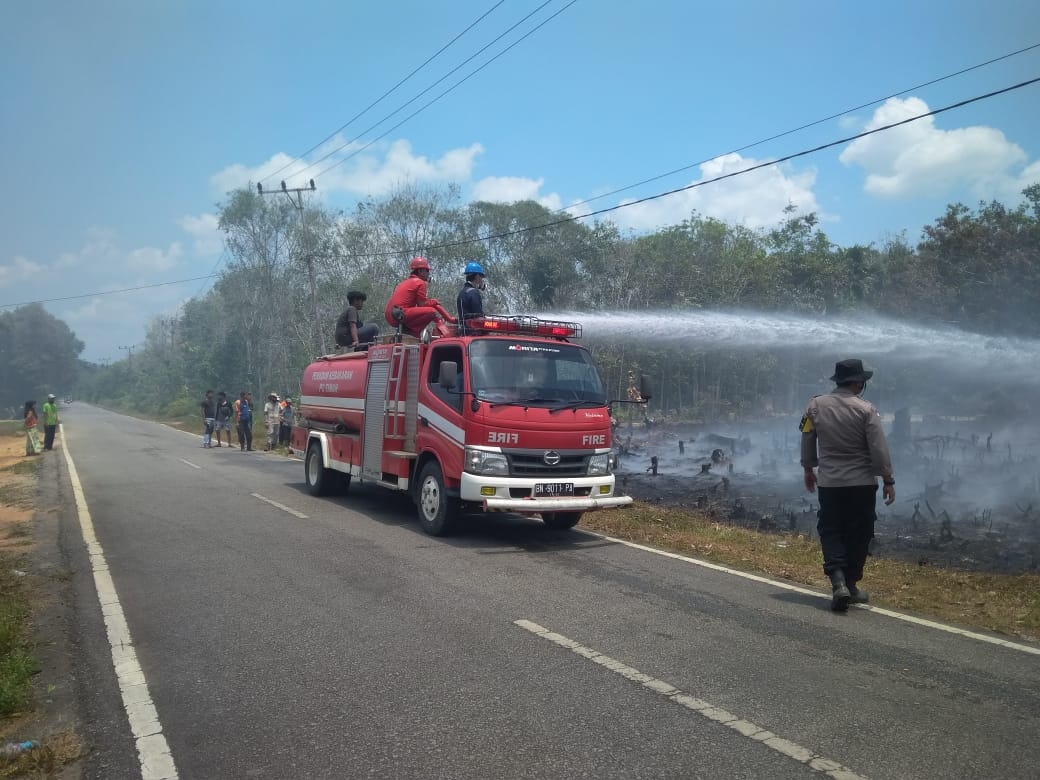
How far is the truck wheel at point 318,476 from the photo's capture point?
12930 mm

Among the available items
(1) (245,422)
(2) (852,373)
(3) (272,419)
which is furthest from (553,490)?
(3) (272,419)

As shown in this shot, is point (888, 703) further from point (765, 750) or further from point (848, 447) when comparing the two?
point (848, 447)

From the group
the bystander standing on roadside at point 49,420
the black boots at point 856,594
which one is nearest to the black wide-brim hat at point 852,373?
the black boots at point 856,594

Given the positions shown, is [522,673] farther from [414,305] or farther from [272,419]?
[272,419]

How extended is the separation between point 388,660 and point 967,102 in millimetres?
9433

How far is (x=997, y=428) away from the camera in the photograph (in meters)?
24.9

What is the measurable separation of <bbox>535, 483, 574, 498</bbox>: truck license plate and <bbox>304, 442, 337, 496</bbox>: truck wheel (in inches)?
206

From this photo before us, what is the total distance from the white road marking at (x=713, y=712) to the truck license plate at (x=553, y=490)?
10.6ft

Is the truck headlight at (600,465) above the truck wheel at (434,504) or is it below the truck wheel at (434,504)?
above

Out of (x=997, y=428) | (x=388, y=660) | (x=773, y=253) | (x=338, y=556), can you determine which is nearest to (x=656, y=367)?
(x=773, y=253)

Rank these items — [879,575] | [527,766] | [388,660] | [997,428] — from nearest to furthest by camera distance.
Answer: [527,766] → [388,660] → [879,575] → [997,428]

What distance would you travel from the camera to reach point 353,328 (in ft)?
43.1

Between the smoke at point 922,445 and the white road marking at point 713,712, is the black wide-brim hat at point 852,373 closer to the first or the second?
the white road marking at point 713,712

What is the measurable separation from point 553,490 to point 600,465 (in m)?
0.79
